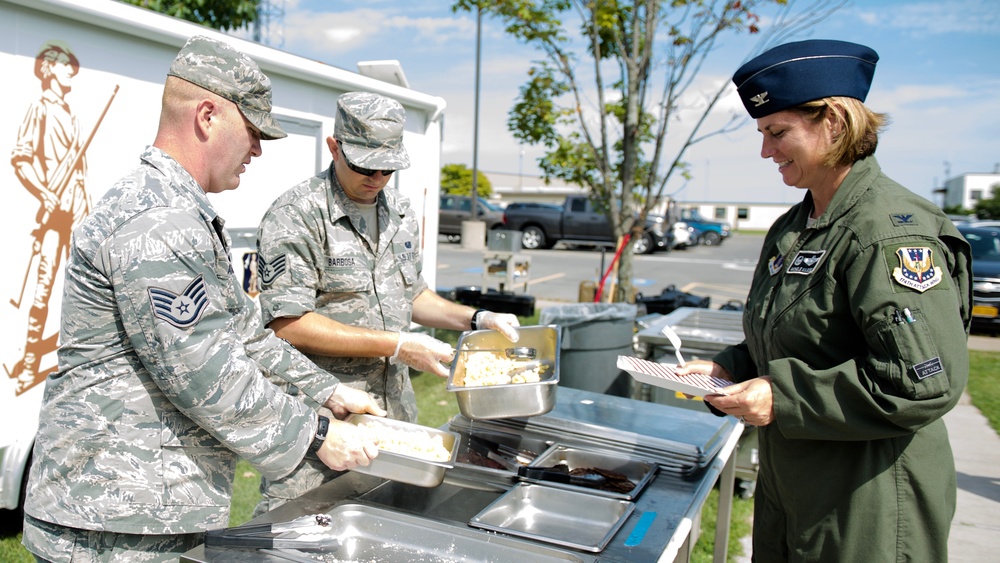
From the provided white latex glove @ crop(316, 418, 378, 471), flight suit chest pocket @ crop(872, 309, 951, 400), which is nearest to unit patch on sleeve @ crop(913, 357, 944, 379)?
flight suit chest pocket @ crop(872, 309, 951, 400)

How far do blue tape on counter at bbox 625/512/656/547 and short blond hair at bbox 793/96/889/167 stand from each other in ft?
3.37

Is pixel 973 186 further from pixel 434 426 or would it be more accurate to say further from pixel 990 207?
pixel 434 426

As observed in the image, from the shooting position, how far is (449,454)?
203 cm

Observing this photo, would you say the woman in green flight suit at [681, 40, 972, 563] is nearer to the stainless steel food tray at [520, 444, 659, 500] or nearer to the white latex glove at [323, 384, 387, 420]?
the stainless steel food tray at [520, 444, 659, 500]

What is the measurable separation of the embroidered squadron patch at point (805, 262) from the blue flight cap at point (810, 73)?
0.38 m

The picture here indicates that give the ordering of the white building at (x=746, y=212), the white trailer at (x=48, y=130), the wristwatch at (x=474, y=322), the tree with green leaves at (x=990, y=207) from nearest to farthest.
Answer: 1. the wristwatch at (x=474, y=322)
2. the white trailer at (x=48, y=130)
3. the tree with green leaves at (x=990, y=207)
4. the white building at (x=746, y=212)

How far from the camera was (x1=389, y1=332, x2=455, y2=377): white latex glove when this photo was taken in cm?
246

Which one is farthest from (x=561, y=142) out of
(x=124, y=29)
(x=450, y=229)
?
(x=450, y=229)

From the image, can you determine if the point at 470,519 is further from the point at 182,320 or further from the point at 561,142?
the point at 561,142

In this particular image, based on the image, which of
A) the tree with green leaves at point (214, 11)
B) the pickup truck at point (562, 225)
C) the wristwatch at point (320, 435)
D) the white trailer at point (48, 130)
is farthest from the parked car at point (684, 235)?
the wristwatch at point (320, 435)

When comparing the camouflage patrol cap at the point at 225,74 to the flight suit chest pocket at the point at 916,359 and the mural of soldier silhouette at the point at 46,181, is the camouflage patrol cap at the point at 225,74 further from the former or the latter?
the mural of soldier silhouette at the point at 46,181

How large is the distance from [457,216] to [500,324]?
69.1 feet

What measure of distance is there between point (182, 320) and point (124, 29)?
9.42ft

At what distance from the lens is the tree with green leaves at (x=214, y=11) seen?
8680mm
